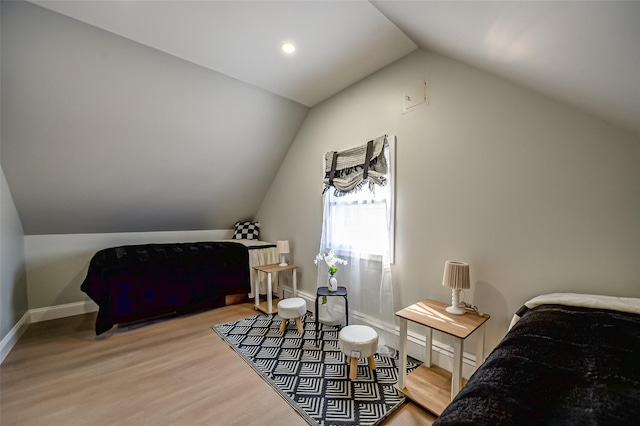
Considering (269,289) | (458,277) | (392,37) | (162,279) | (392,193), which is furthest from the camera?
(269,289)

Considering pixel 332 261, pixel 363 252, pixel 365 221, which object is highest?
pixel 365 221

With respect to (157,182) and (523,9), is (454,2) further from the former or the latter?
(157,182)

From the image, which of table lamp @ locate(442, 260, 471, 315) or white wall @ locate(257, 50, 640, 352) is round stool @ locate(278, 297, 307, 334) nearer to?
white wall @ locate(257, 50, 640, 352)

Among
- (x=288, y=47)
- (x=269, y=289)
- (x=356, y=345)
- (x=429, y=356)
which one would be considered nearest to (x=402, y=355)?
(x=356, y=345)

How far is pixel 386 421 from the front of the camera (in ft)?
5.05

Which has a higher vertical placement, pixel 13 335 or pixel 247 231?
pixel 247 231

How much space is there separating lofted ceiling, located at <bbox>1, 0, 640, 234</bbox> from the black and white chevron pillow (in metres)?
0.97

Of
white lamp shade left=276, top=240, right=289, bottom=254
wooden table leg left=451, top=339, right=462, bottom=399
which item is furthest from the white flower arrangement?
wooden table leg left=451, top=339, right=462, bottom=399

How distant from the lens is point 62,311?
3.12m

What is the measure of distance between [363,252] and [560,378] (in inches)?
72.4

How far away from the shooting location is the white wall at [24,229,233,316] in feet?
9.85

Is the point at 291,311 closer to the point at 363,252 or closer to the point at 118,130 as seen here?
the point at 363,252

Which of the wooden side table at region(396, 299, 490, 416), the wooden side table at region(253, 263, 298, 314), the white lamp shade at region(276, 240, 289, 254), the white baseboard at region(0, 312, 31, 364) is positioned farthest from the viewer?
the white lamp shade at region(276, 240, 289, 254)

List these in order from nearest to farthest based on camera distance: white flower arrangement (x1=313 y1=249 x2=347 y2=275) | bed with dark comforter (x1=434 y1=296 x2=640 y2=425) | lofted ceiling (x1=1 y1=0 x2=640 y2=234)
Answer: bed with dark comforter (x1=434 y1=296 x2=640 y2=425)
lofted ceiling (x1=1 y1=0 x2=640 y2=234)
white flower arrangement (x1=313 y1=249 x2=347 y2=275)
